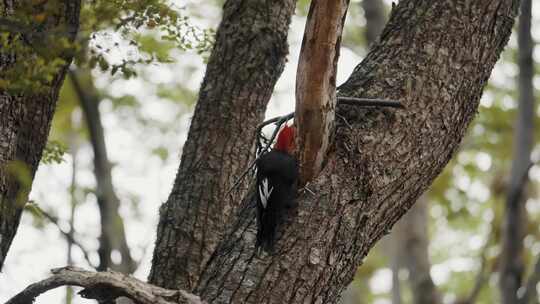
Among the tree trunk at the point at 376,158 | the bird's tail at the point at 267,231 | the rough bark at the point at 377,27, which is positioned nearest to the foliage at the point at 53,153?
the tree trunk at the point at 376,158

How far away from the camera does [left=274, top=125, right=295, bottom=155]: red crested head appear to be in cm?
377

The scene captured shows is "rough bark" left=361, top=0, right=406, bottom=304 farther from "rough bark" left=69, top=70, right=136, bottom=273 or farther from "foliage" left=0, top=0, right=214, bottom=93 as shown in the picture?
"foliage" left=0, top=0, right=214, bottom=93

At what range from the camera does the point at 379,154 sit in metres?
3.75

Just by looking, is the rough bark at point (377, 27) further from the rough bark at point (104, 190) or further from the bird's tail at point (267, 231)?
the bird's tail at point (267, 231)

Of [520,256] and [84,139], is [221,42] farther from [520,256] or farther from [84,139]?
[84,139]

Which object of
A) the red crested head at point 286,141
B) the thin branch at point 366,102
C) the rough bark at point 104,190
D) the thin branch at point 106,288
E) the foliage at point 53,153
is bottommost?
the thin branch at point 106,288

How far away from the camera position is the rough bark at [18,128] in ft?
11.9

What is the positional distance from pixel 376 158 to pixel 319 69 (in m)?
0.54

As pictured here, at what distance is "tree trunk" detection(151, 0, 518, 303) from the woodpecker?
2.2 inches

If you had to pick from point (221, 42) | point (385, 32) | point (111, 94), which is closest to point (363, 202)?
point (385, 32)

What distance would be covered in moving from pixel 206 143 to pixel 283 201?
1.52 m

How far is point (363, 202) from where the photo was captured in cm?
366

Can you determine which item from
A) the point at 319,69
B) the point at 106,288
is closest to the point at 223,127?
the point at 319,69

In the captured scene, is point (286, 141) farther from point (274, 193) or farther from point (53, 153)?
point (53, 153)
